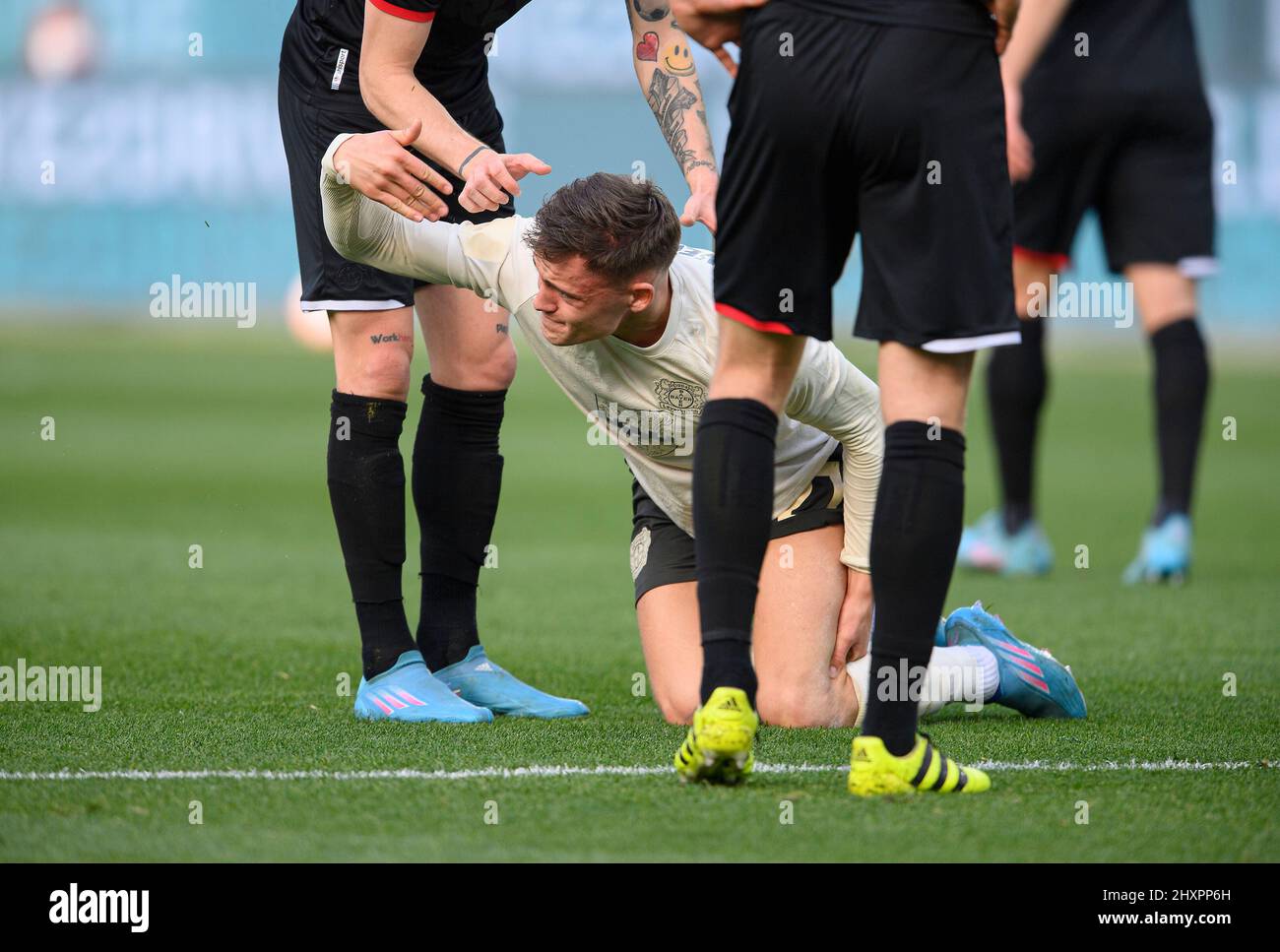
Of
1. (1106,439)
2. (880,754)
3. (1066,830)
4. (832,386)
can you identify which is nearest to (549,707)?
(832,386)

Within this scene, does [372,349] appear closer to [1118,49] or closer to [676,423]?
[676,423]

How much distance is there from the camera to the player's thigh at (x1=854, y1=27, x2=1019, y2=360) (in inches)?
106

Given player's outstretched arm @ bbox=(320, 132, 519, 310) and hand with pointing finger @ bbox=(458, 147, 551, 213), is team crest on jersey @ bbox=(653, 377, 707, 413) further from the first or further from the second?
hand with pointing finger @ bbox=(458, 147, 551, 213)

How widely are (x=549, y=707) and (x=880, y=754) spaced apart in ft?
3.87

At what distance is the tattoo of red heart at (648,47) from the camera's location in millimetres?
3955

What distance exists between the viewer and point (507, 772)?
119 inches

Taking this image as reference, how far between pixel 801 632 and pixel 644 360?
0.73 m

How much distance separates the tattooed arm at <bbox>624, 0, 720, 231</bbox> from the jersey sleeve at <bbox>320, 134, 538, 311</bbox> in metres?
0.39

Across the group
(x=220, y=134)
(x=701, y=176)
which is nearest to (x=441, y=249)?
(x=701, y=176)

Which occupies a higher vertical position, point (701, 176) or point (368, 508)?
point (701, 176)

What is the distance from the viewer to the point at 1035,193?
6.57 m

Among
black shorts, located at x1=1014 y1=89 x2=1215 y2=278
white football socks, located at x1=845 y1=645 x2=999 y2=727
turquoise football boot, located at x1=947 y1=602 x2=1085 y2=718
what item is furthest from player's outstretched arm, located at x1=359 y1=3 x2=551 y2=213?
black shorts, located at x1=1014 y1=89 x2=1215 y2=278

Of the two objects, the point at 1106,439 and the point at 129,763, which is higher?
the point at 1106,439
